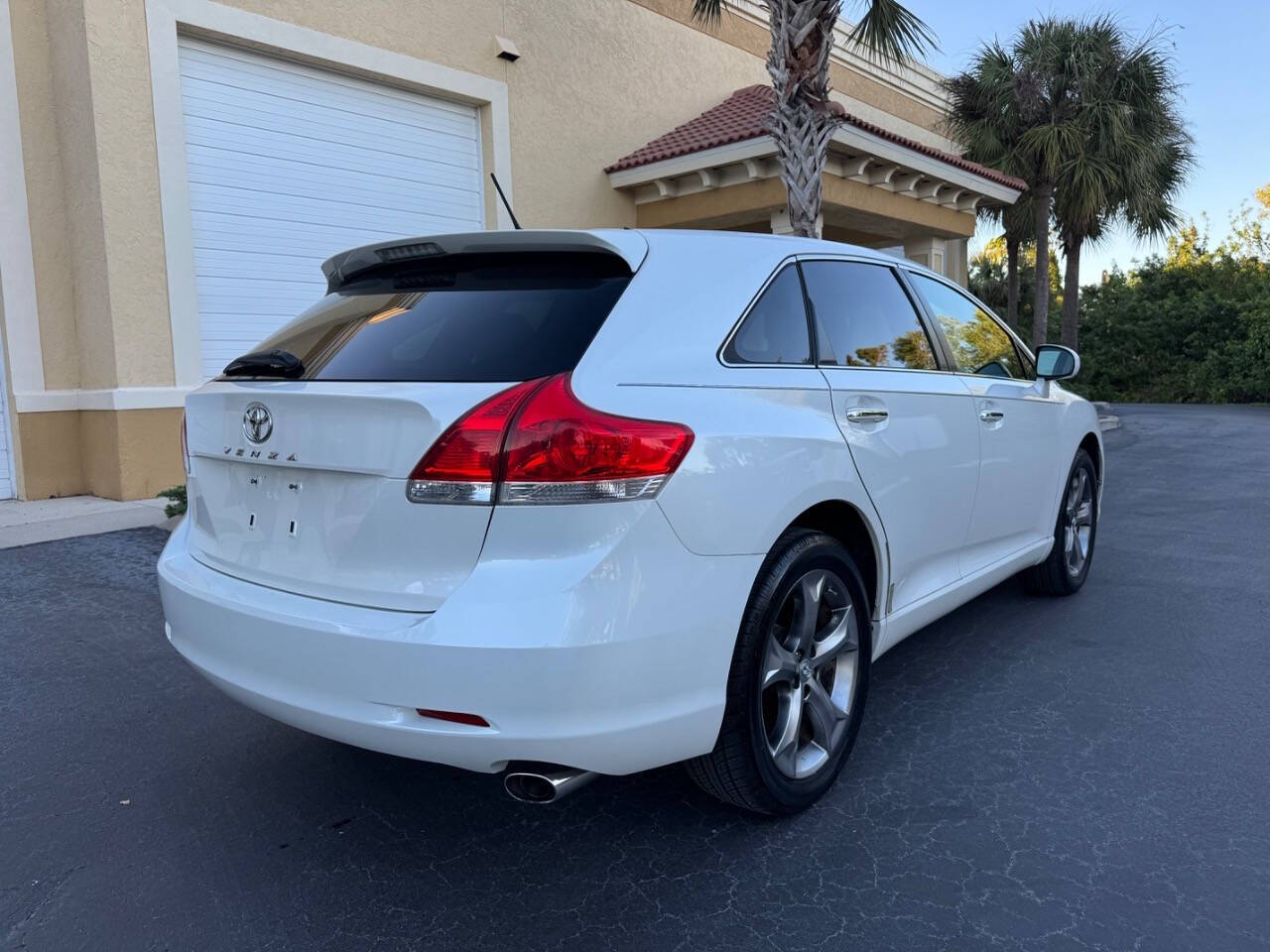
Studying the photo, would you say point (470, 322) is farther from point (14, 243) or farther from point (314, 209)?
point (314, 209)

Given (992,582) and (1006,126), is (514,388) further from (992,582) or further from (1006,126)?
(1006,126)

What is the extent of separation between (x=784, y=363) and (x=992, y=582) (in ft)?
6.02

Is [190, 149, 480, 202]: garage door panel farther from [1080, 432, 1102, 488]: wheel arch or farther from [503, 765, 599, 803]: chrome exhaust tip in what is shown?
[503, 765, 599, 803]: chrome exhaust tip

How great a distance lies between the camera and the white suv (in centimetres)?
208

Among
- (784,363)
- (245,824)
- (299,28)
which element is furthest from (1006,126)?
(245,824)

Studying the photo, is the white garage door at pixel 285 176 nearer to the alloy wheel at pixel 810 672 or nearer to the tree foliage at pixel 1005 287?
the alloy wheel at pixel 810 672

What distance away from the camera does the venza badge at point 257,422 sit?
2479 millimetres

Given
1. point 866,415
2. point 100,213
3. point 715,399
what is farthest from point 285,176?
point 715,399

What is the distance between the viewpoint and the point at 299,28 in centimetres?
893

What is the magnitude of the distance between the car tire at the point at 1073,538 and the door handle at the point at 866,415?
2177 mm

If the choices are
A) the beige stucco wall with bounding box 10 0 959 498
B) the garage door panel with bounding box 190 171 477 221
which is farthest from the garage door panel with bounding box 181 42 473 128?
the garage door panel with bounding box 190 171 477 221

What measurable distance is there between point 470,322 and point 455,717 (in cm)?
102

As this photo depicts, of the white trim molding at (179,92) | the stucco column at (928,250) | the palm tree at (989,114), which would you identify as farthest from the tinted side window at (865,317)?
the palm tree at (989,114)

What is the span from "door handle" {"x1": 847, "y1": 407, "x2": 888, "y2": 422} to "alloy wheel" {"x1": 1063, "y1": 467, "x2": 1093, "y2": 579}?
90.4 inches
